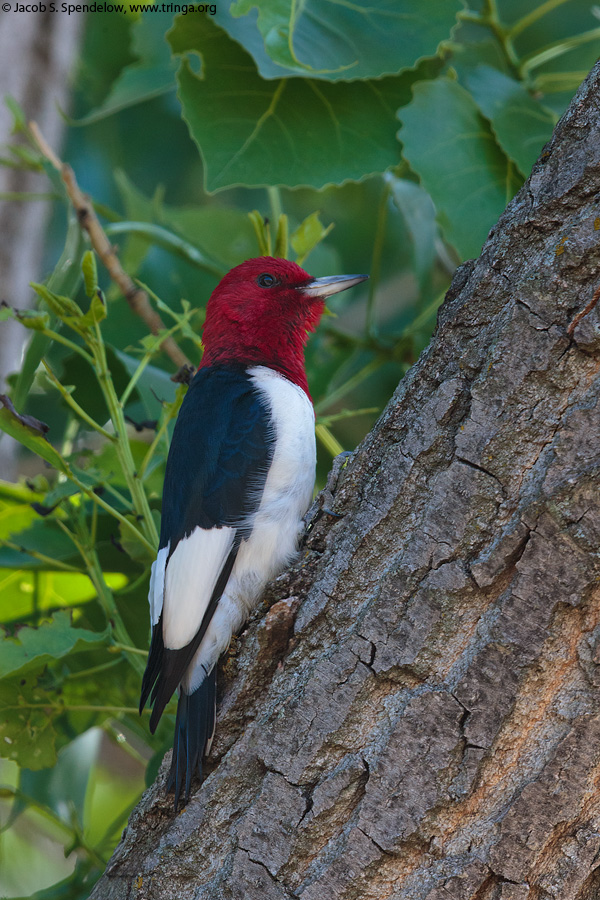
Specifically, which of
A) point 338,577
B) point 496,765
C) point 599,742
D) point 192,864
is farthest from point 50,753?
point 599,742

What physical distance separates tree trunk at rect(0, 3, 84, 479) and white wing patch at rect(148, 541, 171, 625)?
1.10 meters

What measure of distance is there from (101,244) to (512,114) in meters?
1.21

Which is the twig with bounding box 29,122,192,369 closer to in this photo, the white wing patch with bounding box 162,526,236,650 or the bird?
the bird

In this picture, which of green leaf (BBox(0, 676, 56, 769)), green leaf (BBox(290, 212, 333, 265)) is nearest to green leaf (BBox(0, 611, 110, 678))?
green leaf (BBox(0, 676, 56, 769))

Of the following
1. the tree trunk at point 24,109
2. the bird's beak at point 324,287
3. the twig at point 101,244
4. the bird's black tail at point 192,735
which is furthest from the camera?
the tree trunk at point 24,109

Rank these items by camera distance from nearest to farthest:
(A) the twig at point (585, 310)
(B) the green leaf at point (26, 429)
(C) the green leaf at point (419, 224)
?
(A) the twig at point (585, 310), (B) the green leaf at point (26, 429), (C) the green leaf at point (419, 224)

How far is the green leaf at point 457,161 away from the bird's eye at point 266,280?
57 centimetres

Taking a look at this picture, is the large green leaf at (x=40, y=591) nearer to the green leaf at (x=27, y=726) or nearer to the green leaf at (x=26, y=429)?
the green leaf at (x=27, y=726)

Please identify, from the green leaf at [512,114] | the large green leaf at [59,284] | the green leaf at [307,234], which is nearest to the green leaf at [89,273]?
the large green leaf at [59,284]

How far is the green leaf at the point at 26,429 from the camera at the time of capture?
1.67 metres

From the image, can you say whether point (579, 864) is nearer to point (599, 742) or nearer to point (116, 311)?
point (599, 742)

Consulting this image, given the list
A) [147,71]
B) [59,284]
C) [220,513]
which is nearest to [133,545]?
[220,513]

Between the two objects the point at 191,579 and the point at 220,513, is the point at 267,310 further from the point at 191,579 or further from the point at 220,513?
the point at 191,579

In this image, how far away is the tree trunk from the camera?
283 centimetres
